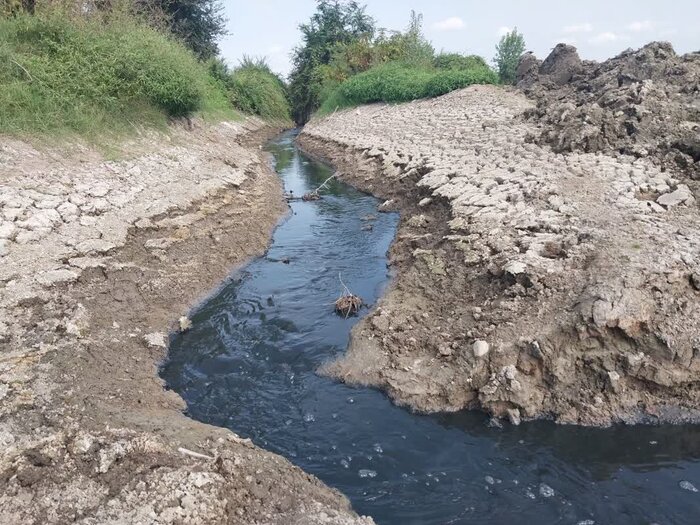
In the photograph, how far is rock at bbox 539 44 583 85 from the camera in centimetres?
1886

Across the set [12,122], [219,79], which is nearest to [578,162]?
[12,122]

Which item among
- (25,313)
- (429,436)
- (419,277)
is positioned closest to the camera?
(429,436)

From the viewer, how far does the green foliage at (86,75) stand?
10.1 metres

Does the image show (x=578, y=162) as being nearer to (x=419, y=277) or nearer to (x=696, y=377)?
(x=419, y=277)

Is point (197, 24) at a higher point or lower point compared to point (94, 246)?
higher

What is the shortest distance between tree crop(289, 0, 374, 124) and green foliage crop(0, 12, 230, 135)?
2214 cm

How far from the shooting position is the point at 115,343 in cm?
600

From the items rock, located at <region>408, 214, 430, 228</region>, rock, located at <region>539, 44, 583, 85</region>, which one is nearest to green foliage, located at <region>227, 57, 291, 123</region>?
rock, located at <region>539, 44, 583, 85</region>

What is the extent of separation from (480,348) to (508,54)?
2302 cm

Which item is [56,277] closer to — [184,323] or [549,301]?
[184,323]

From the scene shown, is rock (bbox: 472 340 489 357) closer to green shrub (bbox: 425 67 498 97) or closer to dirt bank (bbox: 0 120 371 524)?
dirt bank (bbox: 0 120 371 524)

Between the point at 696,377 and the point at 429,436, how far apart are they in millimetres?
2482

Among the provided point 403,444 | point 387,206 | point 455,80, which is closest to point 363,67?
point 455,80

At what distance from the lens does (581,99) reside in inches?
534
